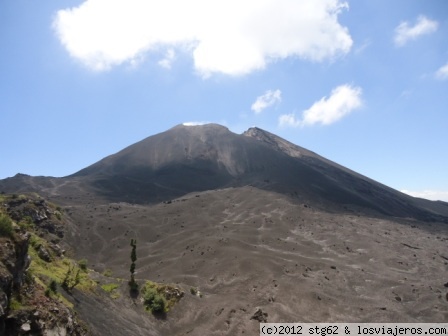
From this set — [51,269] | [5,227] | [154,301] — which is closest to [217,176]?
[154,301]

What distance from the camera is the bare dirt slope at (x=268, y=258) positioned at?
39719 mm

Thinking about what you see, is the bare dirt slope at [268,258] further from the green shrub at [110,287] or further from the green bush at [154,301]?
the green shrub at [110,287]

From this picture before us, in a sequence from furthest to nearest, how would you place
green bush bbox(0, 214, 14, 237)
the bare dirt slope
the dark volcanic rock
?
the dark volcanic rock < the bare dirt slope < green bush bbox(0, 214, 14, 237)

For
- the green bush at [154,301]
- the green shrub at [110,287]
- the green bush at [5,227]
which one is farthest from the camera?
the green bush at [154,301]

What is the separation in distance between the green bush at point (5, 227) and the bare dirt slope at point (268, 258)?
11.1 m

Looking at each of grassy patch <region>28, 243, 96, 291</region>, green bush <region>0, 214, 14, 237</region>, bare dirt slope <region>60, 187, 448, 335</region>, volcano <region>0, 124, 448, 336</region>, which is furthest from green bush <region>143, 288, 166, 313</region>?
green bush <region>0, 214, 14, 237</region>

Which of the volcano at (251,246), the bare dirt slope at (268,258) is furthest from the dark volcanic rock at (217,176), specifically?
the bare dirt slope at (268,258)

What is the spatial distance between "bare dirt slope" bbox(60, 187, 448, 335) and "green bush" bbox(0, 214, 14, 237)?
36.4ft

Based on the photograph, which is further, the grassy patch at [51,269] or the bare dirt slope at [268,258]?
the bare dirt slope at [268,258]

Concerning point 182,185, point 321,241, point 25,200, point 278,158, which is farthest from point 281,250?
point 278,158

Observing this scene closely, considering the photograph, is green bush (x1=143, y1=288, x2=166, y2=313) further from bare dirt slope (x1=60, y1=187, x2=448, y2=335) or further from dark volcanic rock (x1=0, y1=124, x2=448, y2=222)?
dark volcanic rock (x1=0, y1=124, x2=448, y2=222)

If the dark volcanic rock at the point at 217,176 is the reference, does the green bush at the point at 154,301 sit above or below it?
below

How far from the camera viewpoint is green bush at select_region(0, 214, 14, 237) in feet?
56.4

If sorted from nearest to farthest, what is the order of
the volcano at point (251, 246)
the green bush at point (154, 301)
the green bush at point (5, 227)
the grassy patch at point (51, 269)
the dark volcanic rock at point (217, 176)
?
the green bush at point (5, 227)
the grassy patch at point (51, 269)
the green bush at point (154, 301)
the volcano at point (251, 246)
the dark volcanic rock at point (217, 176)
